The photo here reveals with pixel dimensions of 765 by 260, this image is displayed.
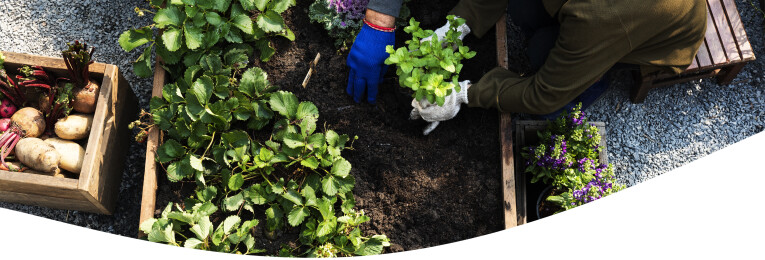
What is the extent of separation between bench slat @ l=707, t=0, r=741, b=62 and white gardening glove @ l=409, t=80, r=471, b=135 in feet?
4.41

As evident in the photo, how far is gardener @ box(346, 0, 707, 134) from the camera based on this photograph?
179cm

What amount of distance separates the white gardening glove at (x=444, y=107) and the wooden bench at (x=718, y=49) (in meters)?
1.04

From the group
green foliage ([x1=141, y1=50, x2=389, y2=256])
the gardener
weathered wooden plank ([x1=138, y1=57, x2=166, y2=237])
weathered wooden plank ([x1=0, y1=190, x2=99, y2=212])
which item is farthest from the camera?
weathered wooden plank ([x1=0, y1=190, x2=99, y2=212])

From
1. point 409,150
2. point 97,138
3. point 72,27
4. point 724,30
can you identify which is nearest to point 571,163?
point 409,150

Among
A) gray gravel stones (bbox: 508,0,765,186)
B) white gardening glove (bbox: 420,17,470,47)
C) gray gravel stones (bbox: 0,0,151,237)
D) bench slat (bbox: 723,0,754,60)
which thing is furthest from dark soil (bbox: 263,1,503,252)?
bench slat (bbox: 723,0,754,60)

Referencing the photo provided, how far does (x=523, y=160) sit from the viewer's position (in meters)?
2.56

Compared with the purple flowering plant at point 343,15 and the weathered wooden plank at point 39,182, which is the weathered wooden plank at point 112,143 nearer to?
the weathered wooden plank at point 39,182

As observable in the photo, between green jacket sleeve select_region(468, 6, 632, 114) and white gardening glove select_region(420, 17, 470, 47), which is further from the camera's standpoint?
white gardening glove select_region(420, 17, 470, 47)

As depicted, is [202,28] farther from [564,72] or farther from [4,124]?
[564,72]

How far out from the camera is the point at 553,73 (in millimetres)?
2016

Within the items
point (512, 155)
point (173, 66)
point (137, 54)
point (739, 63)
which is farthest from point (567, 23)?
point (137, 54)

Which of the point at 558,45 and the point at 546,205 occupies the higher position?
the point at 558,45

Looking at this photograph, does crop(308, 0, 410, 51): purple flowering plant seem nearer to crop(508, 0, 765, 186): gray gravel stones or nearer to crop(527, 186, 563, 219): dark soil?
crop(508, 0, 765, 186): gray gravel stones

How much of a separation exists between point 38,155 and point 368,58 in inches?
54.7
